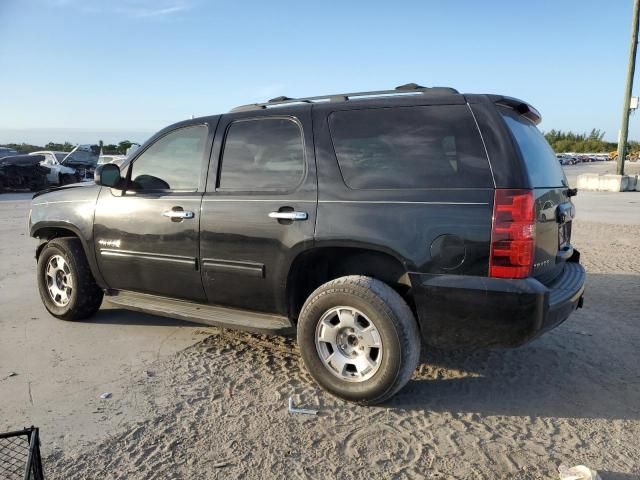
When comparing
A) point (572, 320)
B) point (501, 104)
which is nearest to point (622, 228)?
point (572, 320)

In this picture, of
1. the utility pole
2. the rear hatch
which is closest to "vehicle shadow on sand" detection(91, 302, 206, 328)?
the rear hatch

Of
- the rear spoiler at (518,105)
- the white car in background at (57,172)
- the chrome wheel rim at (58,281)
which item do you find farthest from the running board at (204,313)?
the white car in background at (57,172)

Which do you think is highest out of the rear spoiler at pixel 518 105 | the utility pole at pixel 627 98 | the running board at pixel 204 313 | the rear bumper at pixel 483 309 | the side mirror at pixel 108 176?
the utility pole at pixel 627 98

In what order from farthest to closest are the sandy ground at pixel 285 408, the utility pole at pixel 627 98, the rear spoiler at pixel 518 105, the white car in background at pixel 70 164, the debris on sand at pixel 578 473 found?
1. the white car in background at pixel 70 164
2. the utility pole at pixel 627 98
3. the rear spoiler at pixel 518 105
4. the sandy ground at pixel 285 408
5. the debris on sand at pixel 578 473

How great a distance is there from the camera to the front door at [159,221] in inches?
155

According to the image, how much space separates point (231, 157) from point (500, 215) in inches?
80.2

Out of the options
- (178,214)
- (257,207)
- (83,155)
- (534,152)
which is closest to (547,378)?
(534,152)

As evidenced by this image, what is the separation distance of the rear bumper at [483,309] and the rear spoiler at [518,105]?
3.66 feet

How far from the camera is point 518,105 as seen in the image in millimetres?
3291

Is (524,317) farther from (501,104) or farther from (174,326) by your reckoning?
(174,326)

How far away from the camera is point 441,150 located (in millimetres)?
3117

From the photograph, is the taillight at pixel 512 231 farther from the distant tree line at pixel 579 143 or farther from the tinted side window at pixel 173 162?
the distant tree line at pixel 579 143

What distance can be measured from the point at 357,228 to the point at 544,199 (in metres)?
1.15

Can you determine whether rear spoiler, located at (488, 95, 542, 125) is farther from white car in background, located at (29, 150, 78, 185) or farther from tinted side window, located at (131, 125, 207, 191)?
white car in background, located at (29, 150, 78, 185)
